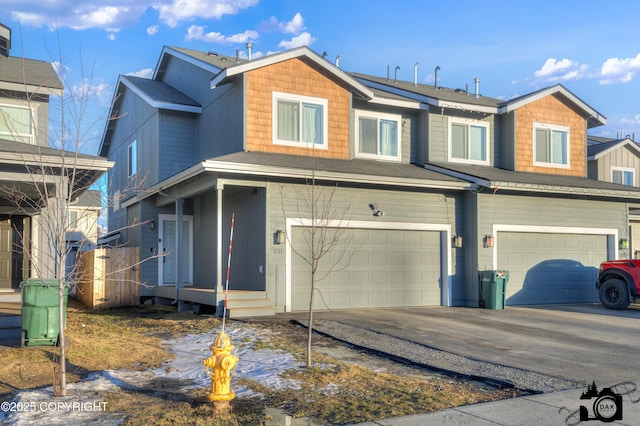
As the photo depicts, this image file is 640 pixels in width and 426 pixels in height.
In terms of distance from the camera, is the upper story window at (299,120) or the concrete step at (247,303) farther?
the upper story window at (299,120)

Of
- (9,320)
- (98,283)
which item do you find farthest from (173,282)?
(9,320)

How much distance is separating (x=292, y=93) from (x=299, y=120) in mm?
767

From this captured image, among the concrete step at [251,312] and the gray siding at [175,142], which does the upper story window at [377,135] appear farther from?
the concrete step at [251,312]

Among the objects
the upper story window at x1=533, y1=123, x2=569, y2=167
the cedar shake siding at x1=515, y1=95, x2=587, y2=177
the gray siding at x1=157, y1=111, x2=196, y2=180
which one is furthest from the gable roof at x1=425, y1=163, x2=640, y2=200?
the gray siding at x1=157, y1=111, x2=196, y2=180

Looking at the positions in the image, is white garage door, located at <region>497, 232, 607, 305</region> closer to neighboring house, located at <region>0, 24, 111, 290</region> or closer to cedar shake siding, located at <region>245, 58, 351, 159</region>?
cedar shake siding, located at <region>245, 58, 351, 159</region>

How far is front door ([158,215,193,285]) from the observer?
1798 centimetres

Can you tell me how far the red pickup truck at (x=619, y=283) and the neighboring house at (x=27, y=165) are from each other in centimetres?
1284

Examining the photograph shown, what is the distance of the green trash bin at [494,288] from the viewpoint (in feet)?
49.9

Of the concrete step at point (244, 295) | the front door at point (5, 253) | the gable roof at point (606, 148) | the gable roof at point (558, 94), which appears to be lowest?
the concrete step at point (244, 295)

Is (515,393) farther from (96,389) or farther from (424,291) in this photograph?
(424,291)

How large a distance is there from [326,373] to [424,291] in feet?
29.0

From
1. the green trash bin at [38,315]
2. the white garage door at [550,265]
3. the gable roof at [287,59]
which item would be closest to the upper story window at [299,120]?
the gable roof at [287,59]

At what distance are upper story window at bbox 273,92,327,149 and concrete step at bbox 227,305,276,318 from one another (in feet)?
14.9

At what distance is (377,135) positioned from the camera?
56.4 feet
